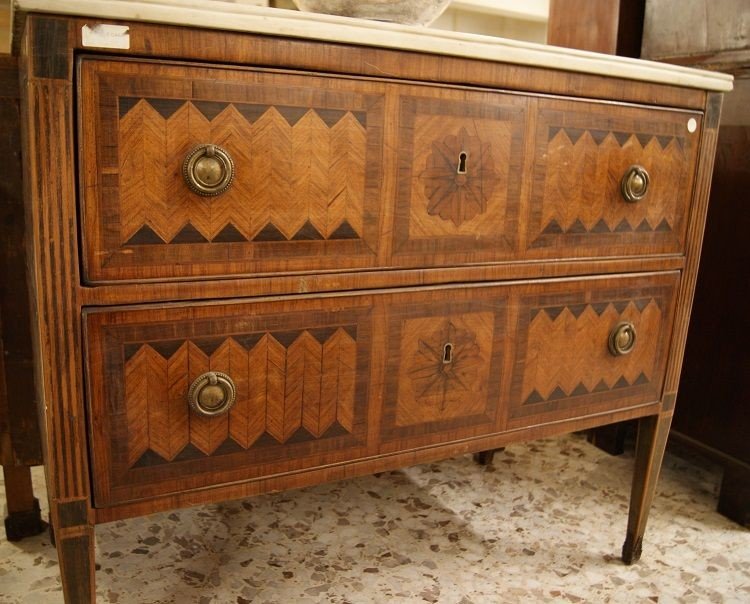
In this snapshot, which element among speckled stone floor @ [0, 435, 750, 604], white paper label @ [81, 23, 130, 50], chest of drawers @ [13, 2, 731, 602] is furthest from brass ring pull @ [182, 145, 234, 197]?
speckled stone floor @ [0, 435, 750, 604]

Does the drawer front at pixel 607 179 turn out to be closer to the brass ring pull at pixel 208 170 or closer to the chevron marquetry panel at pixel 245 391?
the chevron marquetry panel at pixel 245 391

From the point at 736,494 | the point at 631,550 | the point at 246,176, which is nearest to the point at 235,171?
the point at 246,176

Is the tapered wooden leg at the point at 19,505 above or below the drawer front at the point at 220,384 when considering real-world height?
below

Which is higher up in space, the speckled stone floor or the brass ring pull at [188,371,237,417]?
the brass ring pull at [188,371,237,417]

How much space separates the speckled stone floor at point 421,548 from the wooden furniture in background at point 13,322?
21 cm

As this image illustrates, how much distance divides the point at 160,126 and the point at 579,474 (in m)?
1.36

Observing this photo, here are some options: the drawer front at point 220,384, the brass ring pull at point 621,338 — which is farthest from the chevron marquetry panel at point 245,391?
the brass ring pull at point 621,338

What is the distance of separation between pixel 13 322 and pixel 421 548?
34.4 inches

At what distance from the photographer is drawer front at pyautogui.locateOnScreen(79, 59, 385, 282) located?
2.51 ft

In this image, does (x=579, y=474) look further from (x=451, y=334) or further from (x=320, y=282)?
(x=320, y=282)

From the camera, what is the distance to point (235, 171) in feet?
2.71

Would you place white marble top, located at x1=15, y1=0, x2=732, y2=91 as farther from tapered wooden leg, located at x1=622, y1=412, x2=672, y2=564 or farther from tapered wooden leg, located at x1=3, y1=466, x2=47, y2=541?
tapered wooden leg, located at x1=3, y1=466, x2=47, y2=541

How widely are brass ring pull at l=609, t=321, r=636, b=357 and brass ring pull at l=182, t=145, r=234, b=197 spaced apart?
0.71 metres

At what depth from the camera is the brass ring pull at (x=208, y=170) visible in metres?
0.80
